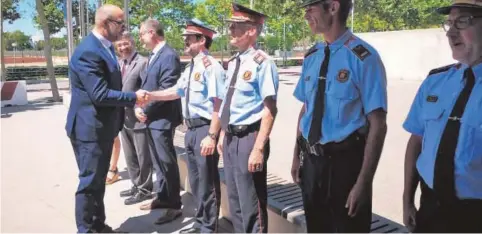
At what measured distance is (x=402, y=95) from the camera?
1552 cm

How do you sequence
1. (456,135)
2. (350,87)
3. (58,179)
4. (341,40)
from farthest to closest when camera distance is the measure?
(58,179), (341,40), (350,87), (456,135)

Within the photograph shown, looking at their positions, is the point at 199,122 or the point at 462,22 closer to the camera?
the point at 462,22

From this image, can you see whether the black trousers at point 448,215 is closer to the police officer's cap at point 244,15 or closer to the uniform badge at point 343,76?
the uniform badge at point 343,76

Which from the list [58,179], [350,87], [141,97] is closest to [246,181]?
[350,87]

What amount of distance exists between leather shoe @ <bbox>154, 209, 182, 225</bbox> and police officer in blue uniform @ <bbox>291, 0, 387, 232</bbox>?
6.46ft

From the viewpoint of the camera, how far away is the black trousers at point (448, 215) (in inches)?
74.1

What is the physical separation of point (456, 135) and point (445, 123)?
0.08 metres

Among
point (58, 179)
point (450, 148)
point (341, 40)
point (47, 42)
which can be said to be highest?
point (47, 42)

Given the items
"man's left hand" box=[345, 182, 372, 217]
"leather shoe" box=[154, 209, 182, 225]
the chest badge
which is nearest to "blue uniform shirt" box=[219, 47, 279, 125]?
"man's left hand" box=[345, 182, 372, 217]

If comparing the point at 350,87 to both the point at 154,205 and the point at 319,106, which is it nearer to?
the point at 319,106

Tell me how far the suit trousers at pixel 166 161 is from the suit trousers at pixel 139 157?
183 millimetres

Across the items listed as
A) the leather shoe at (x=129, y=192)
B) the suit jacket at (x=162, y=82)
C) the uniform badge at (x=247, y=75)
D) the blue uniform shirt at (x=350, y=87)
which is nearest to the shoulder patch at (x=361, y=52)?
the blue uniform shirt at (x=350, y=87)

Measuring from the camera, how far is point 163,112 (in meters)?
4.09

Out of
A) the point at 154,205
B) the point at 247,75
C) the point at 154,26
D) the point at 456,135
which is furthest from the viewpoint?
the point at 154,205
